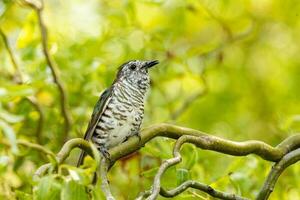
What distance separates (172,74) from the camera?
6707 millimetres

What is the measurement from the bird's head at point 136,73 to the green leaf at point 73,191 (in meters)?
2.36

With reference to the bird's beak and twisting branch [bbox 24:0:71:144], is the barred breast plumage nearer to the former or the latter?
the bird's beak

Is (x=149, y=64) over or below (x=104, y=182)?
over

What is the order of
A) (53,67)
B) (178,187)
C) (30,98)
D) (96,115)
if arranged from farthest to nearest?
(30,98), (53,67), (96,115), (178,187)

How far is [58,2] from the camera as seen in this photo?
769cm

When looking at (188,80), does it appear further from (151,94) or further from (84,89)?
(84,89)

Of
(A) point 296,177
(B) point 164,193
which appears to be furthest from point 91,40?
(B) point 164,193

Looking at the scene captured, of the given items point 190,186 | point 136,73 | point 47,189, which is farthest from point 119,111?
point 47,189

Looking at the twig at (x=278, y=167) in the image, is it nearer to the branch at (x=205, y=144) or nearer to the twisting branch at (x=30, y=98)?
the branch at (x=205, y=144)

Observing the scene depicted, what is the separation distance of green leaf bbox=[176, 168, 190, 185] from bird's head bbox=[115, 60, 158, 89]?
5.22ft

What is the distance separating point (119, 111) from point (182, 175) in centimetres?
134

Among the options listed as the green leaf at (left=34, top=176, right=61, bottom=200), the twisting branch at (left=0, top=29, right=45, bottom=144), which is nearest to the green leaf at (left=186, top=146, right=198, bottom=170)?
the green leaf at (left=34, top=176, right=61, bottom=200)

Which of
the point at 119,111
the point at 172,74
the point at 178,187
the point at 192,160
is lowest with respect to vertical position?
the point at 178,187

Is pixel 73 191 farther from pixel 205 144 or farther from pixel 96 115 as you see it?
pixel 96 115
